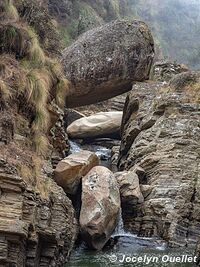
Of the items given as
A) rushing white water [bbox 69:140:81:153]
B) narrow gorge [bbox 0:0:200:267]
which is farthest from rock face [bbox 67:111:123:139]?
narrow gorge [bbox 0:0:200:267]

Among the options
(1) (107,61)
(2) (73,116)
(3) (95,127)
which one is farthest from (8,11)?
(2) (73,116)

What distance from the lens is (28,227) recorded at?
31.2 feet

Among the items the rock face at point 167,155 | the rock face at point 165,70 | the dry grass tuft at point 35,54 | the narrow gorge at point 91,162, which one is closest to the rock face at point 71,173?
the narrow gorge at point 91,162

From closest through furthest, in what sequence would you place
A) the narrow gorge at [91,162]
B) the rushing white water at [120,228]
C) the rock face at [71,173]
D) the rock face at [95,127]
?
the narrow gorge at [91,162] < the rushing white water at [120,228] < the rock face at [71,173] < the rock face at [95,127]

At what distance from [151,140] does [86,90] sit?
17.5 feet

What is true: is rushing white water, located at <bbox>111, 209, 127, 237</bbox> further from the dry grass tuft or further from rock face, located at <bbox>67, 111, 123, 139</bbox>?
rock face, located at <bbox>67, 111, 123, 139</bbox>

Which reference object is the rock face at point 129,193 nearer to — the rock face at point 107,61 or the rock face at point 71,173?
the rock face at point 71,173

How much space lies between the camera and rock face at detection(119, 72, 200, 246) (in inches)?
543

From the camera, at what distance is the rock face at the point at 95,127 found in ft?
82.5

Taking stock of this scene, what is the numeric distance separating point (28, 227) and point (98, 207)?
3207 mm

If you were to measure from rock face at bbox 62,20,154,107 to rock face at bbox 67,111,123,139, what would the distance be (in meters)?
3.26

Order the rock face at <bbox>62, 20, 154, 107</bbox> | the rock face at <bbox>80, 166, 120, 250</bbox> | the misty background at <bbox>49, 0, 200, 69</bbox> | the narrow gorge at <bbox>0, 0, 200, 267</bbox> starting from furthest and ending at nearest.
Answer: the misty background at <bbox>49, 0, 200, 69</bbox>
the rock face at <bbox>62, 20, 154, 107</bbox>
the rock face at <bbox>80, 166, 120, 250</bbox>
the narrow gorge at <bbox>0, 0, 200, 267</bbox>

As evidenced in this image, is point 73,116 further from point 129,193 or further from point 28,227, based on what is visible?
point 28,227

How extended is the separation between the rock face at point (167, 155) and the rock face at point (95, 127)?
16.9ft
